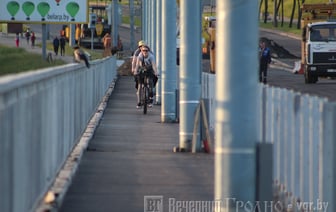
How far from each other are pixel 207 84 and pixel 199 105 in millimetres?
3889

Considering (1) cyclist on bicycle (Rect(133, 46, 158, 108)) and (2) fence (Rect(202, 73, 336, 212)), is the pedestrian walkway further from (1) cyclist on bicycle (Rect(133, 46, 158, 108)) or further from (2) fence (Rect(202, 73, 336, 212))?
(1) cyclist on bicycle (Rect(133, 46, 158, 108))

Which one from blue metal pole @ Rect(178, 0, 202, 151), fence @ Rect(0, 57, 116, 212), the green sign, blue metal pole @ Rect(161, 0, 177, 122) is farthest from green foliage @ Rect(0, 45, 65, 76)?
fence @ Rect(0, 57, 116, 212)

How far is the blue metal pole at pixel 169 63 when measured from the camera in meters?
25.4

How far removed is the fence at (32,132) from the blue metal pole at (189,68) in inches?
102

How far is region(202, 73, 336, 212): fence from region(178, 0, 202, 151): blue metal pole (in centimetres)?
544

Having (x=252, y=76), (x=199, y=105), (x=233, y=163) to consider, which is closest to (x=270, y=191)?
(x=233, y=163)

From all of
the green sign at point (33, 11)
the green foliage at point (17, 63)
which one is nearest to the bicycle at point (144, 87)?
the green sign at point (33, 11)

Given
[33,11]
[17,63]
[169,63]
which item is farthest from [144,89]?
[17,63]

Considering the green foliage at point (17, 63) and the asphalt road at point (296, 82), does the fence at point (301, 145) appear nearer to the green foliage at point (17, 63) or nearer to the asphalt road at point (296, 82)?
the asphalt road at point (296, 82)

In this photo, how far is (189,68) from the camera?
18359 millimetres

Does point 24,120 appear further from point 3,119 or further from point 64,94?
→ point 64,94

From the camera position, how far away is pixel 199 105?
58.3 ft

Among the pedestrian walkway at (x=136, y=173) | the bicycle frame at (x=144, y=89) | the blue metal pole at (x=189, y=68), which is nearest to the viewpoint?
the pedestrian walkway at (x=136, y=173)

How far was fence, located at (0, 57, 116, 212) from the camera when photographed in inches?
346
